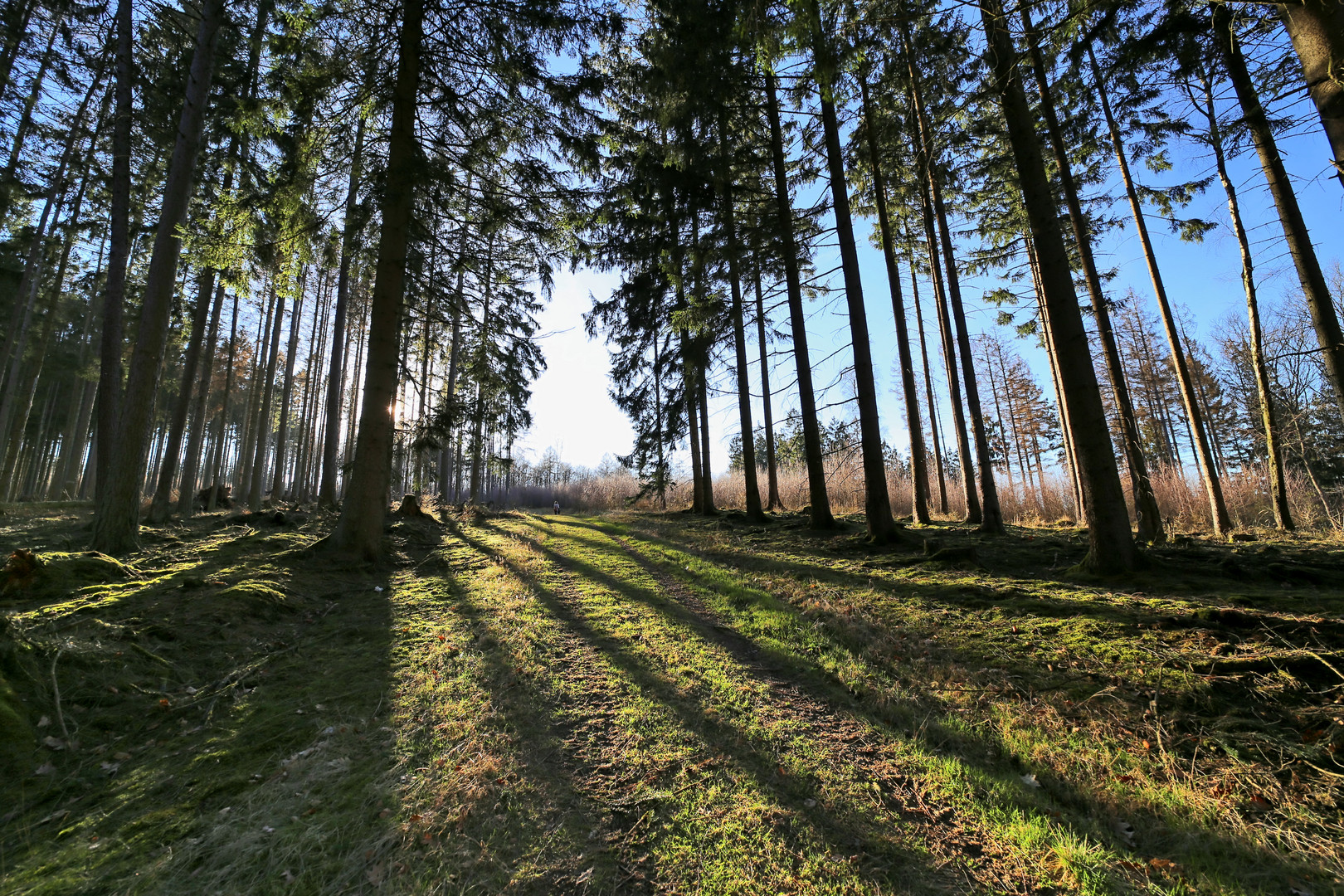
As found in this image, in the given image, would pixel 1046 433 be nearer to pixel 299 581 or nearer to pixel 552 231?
pixel 552 231

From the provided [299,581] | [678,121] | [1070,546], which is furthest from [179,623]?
[678,121]

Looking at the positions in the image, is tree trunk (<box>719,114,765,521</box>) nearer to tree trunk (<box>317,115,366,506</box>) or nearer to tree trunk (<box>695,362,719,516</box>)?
tree trunk (<box>695,362,719,516</box>)

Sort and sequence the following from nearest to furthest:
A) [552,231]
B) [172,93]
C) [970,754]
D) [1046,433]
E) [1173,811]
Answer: [1173,811]
[970,754]
[552,231]
[172,93]
[1046,433]

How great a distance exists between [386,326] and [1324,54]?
9.68 m

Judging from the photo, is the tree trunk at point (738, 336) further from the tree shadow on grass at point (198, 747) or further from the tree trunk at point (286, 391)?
the tree trunk at point (286, 391)

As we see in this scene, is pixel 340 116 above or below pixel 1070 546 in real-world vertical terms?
above

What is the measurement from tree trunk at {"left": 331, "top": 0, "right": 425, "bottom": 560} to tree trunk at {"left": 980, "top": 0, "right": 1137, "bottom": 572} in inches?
297

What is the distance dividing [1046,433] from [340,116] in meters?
39.1

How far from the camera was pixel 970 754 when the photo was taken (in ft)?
8.68

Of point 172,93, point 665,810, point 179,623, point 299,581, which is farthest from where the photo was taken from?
point 172,93

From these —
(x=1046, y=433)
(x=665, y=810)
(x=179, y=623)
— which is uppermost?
(x=1046, y=433)

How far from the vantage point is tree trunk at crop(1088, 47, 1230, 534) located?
9492 mm

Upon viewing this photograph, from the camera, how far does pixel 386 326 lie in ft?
23.2

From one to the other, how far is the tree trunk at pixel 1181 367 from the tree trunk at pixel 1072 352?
228 inches
